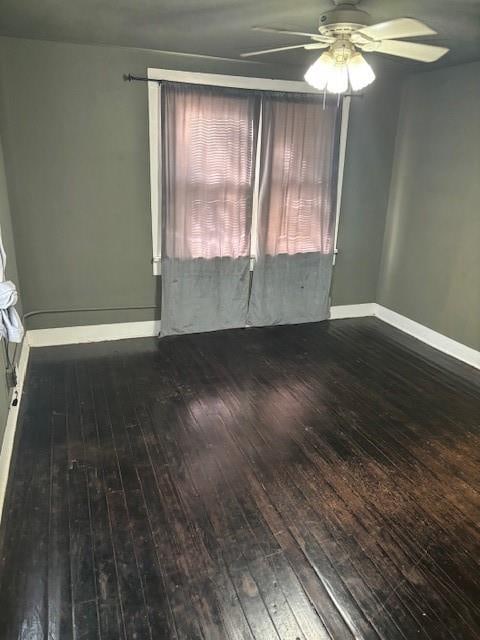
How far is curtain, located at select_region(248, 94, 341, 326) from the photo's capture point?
4.24 meters

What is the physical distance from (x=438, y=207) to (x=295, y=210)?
1.30 m

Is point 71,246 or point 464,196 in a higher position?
point 464,196

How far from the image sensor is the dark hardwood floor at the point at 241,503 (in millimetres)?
1792

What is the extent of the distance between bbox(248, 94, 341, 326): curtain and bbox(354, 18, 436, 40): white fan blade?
188 centimetres

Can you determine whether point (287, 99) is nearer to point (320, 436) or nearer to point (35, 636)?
point (320, 436)

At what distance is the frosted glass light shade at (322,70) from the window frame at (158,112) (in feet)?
5.31

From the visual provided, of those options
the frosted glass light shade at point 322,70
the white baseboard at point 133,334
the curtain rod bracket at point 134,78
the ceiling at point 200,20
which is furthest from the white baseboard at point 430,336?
the curtain rod bracket at point 134,78

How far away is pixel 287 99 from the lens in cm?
417

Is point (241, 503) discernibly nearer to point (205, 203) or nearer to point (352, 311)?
point (205, 203)

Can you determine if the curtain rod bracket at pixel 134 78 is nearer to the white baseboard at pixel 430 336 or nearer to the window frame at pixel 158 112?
the window frame at pixel 158 112

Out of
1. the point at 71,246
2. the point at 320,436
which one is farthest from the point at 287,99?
the point at 320,436

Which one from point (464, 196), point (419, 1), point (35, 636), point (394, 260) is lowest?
point (35, 636)

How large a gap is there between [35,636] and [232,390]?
2029 mm

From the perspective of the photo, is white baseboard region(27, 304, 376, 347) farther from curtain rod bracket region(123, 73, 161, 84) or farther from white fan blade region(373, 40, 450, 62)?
white fan blade region(373, 40, 450, 62)
